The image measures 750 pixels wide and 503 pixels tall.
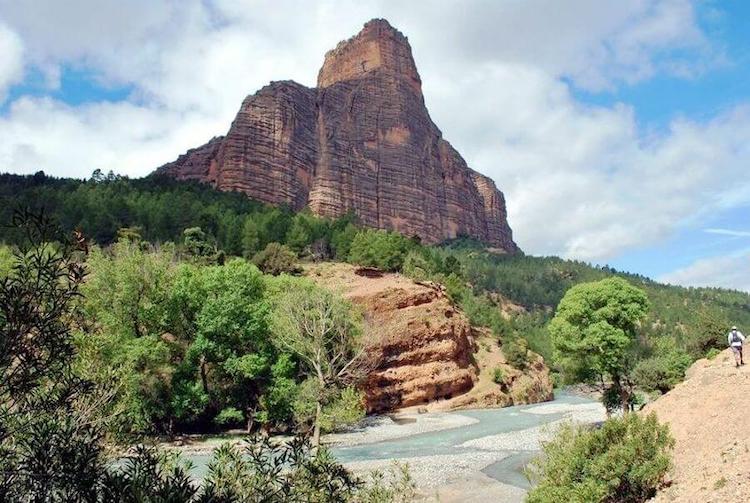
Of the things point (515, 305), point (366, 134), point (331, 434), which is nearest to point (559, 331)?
point (331, 434)

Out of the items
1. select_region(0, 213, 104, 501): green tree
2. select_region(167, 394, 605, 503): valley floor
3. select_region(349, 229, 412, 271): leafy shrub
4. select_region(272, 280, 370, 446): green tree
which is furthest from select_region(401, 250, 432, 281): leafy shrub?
select_region(0, 213, 104, 501): green tree

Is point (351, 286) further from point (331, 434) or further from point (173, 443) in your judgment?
point (173, 443)

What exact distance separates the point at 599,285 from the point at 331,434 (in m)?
24.2

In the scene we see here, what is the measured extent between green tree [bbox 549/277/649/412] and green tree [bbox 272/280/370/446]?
15.3 m

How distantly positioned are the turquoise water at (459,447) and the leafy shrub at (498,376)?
31.5 ft

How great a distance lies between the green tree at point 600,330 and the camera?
1419 inches

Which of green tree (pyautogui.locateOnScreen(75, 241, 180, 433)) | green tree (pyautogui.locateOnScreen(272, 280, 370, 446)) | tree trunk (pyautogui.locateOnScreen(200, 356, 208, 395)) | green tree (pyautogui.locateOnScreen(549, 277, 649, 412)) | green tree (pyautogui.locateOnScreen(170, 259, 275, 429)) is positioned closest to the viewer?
green tree (pyautogui.locateOnScreen(549, 277, 649, 412))

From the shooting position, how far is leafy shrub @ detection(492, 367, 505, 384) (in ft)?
213

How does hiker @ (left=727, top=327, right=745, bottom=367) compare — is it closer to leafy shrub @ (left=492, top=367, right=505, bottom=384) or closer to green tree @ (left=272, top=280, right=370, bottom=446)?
green tree @ (left=272, top=280, right=370, bottom=446)

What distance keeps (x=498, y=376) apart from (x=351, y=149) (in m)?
114

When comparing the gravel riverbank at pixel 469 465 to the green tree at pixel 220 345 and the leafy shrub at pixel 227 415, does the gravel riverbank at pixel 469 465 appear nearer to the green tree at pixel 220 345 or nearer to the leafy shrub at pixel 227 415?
the leafy shrub at pixel 227 415

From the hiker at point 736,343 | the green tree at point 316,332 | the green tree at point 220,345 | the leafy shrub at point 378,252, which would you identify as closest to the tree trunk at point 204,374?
the green tree at point 220,345

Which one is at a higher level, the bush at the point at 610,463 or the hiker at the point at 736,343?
the hiker at the point at 736,343

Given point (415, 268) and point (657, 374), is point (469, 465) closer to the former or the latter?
point (657, 374)
